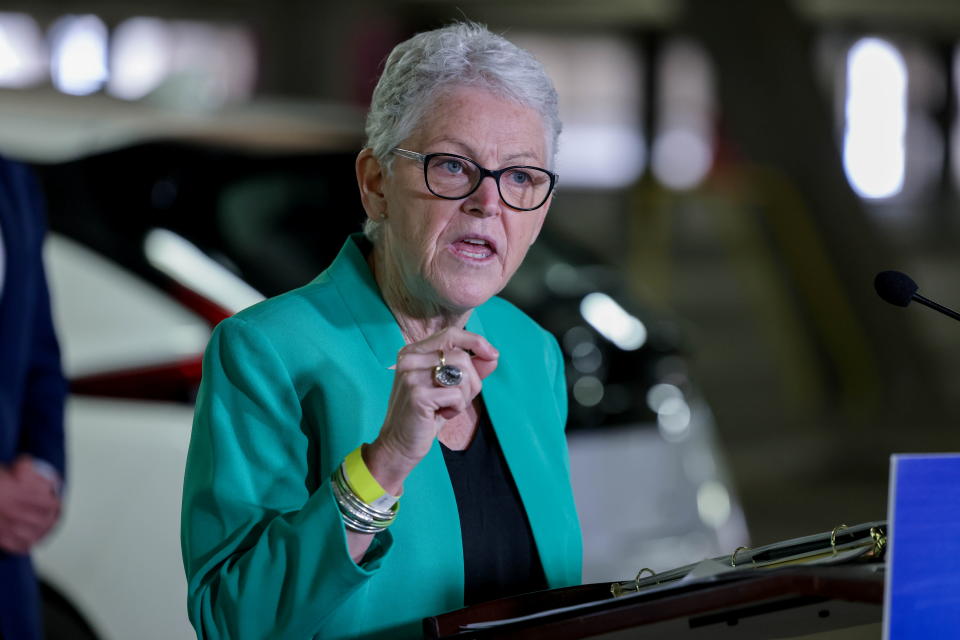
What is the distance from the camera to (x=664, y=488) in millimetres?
3098

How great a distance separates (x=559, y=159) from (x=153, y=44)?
44.6 feet

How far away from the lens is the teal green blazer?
4.14 feet

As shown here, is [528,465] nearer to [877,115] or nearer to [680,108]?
[680,108]

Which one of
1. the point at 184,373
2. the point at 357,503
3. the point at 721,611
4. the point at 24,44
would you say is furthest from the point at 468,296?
the point at 24,44

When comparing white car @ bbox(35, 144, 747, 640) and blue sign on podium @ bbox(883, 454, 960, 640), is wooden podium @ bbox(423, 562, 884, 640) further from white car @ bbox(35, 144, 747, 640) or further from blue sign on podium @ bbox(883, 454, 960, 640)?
white car @ bbox(35, 144, 747, 640)

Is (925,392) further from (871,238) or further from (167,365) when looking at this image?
(167,365)

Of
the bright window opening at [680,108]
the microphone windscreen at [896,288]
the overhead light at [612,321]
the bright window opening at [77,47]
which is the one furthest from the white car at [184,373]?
the bright window opening at [680,108]

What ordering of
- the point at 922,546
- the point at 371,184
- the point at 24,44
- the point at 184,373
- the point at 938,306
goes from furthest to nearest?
the point at 24,44
the point at 184,373
the point at 371,184
the point at 938,306
the point at 922,546

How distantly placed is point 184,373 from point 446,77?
4.25ft

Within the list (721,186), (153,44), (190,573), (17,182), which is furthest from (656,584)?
(153,44)

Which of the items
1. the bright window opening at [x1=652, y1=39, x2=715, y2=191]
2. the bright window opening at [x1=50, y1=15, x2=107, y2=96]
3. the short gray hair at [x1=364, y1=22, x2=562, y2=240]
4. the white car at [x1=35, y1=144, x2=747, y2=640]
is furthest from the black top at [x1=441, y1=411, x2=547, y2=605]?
the bright window opening at [x1=652, y1=39, x2=715, y2=191]

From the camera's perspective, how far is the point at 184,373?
2.51 meters

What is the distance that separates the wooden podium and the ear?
1.52ft

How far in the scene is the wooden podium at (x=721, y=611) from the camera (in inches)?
43.9
